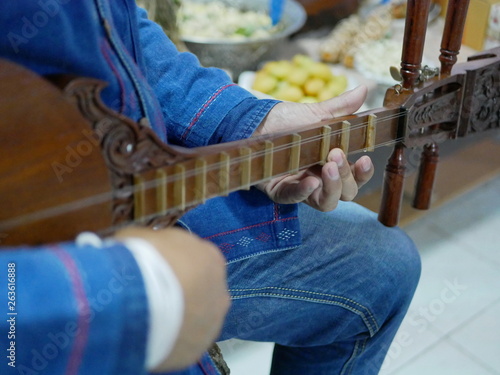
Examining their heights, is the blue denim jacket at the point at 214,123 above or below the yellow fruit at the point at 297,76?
above

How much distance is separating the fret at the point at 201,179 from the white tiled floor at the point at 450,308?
2.65 feet

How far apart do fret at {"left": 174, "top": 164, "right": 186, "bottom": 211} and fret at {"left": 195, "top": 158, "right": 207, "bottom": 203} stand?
15 millimetres

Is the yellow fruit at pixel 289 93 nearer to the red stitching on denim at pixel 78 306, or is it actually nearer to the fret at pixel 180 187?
the fret at pixel 180 187

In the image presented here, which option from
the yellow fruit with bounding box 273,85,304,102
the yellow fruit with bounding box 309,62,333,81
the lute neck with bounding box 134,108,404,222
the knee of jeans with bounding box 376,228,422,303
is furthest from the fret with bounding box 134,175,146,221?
the yellow fruit with bounding box 309,62,333,81

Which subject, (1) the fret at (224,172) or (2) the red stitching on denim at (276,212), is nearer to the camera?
(1) the fret at (224,172)

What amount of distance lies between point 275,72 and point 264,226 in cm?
90

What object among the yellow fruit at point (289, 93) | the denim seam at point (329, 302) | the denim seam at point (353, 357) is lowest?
the denim seam at point (353, 357)

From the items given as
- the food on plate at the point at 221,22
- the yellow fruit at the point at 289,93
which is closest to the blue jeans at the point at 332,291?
the yellow fruit at the point at 289,93

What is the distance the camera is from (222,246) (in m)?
0.82

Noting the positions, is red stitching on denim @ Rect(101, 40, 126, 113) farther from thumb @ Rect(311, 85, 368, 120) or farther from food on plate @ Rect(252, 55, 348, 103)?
food on plate @ Rect(252, 55, 348, 103)

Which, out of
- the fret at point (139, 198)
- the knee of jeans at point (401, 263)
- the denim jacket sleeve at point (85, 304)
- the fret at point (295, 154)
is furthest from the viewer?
the knee of jeans at point (401, 263)

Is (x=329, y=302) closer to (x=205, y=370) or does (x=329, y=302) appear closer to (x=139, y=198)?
(x=205, y=370)

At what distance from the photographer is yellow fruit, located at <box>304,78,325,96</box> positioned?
1.63m

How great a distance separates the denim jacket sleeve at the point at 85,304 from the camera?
0.44 m
